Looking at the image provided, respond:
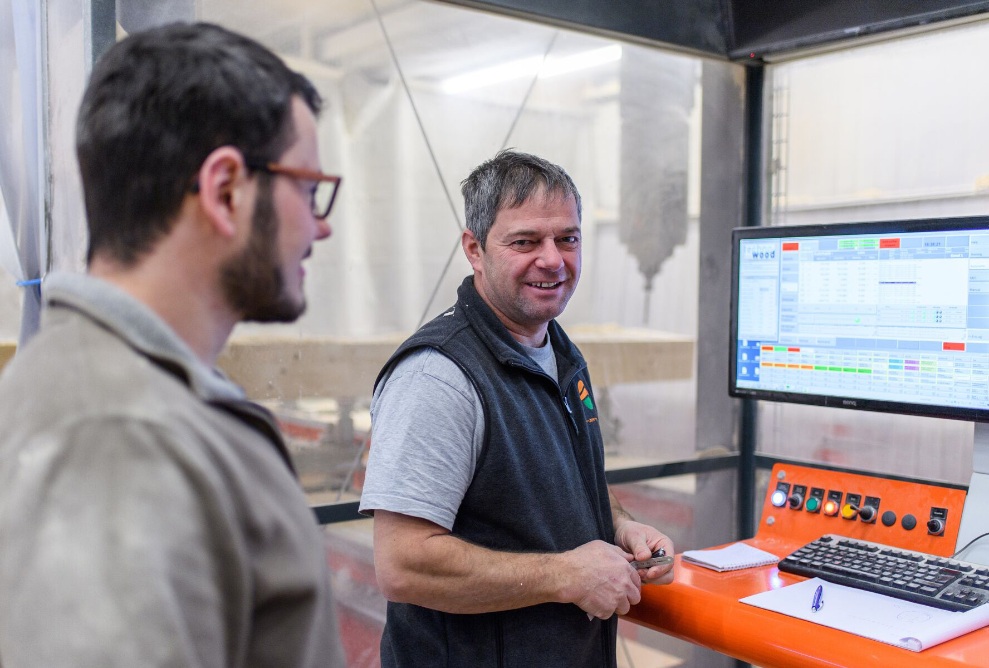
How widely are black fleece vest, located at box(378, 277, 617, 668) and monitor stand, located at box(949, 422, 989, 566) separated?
2.23ft

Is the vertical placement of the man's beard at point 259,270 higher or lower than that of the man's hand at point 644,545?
higher

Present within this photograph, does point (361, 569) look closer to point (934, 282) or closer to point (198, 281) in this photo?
point (934, 282)

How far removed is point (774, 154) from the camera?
281 centimetres

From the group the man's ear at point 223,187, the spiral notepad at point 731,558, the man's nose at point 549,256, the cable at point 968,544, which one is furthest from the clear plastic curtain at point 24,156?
the cable at point 968,544

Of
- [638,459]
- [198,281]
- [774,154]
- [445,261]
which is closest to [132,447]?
[198,281]

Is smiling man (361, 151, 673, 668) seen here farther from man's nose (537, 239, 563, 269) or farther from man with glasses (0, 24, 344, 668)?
man with glasses (0, 24, 344, 668)

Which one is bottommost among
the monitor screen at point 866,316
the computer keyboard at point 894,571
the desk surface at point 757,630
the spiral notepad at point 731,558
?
the desk surface at point 757,630

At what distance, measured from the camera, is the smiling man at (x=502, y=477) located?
4.59 ft

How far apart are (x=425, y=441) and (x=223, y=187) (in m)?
0.76

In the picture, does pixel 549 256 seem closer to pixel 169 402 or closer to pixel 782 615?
pixel 782 615

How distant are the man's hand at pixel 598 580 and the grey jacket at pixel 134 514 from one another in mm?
757

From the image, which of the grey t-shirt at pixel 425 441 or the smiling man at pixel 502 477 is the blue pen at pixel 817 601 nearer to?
the smiling man at pixel 502 477

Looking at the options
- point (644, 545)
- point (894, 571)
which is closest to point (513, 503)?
point (644, 545)

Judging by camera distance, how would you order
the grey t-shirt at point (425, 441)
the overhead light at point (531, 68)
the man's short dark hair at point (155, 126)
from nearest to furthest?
the man's short dark hair at point (155, 126)
the grey t-shirt at point (425, 441)
the overhead light at point (531, 68)
